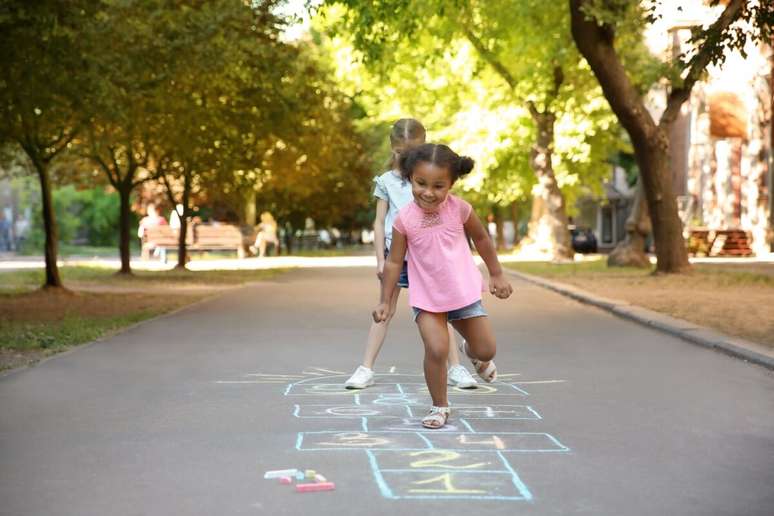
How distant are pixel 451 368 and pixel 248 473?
348 centimetres

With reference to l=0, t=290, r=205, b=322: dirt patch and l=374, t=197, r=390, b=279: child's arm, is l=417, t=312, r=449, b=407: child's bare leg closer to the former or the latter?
l=374, t=197, r=390, b=279: child's arm

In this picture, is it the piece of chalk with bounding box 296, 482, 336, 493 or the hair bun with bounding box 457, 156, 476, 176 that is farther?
the hair bun with bounding box 457, 156, 476, 176

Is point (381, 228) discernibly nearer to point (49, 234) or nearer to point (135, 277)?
point (49, 234)

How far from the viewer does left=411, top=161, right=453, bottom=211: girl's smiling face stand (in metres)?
7.20

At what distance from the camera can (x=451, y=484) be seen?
575 cm

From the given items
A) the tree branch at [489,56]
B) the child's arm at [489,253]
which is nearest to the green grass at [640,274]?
the tree branch at [489,56]

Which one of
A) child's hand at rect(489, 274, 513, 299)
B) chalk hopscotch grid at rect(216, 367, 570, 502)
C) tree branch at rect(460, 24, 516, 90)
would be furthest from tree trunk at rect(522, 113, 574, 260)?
child's hand at rect(489, 274, 513, 299)

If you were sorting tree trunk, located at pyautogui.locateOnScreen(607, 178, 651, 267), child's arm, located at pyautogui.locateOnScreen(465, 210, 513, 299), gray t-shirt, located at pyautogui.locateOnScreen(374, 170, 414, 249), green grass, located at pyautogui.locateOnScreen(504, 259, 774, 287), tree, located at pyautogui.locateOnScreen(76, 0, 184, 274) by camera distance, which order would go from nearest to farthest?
child's arm, located at pyautogui.locateOnScreen(465, 210, 513, 299) → gray t-shirt, located at pyautogui.locateOnScreen(374, 170, 414, 249) → tree, located at pyautogui.locateOnScreen(76, 0, 184, 274) → green grass, located at pyautogui.locateOnScreen(504, 259, 774, 287) → tree trunk, located at pyautogui.locateOnScreen(607, 178, 651, 267)

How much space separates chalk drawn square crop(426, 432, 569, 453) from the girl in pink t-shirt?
11.4 inches

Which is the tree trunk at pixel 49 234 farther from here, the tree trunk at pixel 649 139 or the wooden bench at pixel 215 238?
the wooden bench at pixel 215 238

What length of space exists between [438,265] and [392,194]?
5.73 feet

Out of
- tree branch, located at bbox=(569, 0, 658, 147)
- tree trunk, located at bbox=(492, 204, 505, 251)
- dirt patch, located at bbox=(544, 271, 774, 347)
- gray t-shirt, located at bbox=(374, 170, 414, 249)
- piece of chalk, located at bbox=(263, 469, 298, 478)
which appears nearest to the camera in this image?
piece of chalk, located at bbox=(263, 469, 298, 478)

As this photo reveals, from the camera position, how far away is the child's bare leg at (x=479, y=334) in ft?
24.7

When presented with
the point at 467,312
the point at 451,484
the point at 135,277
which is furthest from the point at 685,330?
the point at 135,277
